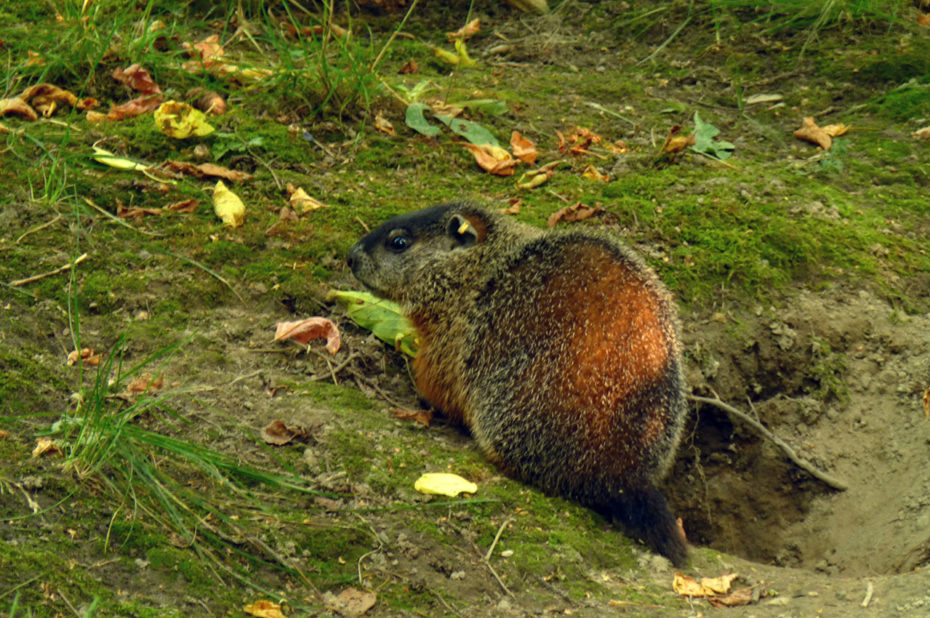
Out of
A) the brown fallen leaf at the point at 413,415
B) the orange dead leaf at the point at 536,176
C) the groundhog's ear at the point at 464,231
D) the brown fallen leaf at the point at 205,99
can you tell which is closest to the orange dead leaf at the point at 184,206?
the brown fallen leaf at the point at 205,99

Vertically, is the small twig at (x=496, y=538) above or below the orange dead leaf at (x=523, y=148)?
below

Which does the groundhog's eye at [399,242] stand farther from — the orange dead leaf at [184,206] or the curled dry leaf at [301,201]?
the orange dead leaf at [184,206]

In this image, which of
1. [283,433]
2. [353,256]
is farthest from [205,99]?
[283,433]

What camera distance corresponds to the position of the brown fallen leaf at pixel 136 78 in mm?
6660

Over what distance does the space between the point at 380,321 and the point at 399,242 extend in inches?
20.3

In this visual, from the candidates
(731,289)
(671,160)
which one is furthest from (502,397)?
(671,160)

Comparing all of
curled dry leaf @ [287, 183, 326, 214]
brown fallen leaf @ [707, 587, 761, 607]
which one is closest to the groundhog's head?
curled dry leaf @ [287, 183, 326, 214]

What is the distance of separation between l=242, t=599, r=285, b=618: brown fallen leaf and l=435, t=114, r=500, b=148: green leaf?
4.31 m

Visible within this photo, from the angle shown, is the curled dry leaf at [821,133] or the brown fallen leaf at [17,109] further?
the curled dry leaf at [821,133]

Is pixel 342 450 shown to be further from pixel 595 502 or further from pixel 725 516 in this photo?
pixel 725 516

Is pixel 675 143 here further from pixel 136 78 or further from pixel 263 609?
pixel 263 609

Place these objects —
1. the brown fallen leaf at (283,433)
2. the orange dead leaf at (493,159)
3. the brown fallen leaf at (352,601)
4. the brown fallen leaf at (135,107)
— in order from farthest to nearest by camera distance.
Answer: the orange dead leaf at (493,159), the brown fallen leaf at (135,107), the brown fallen leaf at (283,433), the brown fallen leaf at (352,601)

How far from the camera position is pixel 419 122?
22.2ft

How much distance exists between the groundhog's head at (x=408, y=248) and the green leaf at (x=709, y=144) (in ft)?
7.82
